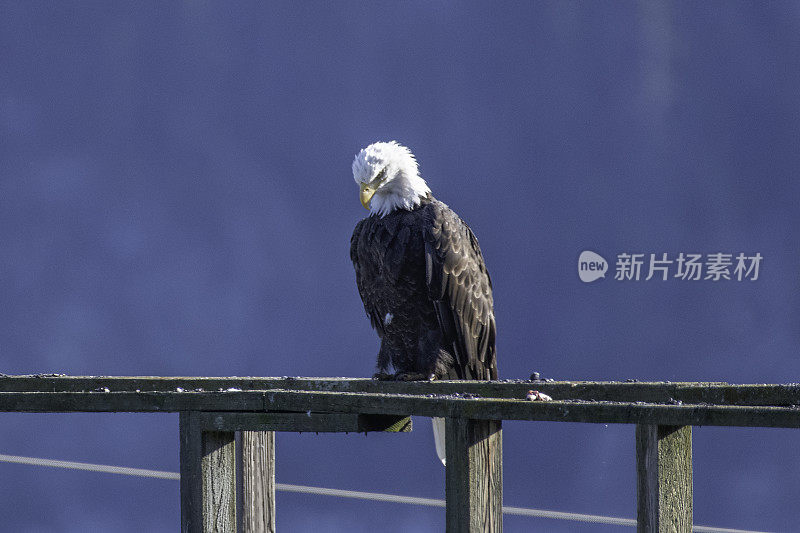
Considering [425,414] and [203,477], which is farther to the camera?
[203,477]

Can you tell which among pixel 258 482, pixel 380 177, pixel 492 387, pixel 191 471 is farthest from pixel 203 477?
pixel 380 177

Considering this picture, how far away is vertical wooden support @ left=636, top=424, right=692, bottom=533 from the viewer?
7.79ft

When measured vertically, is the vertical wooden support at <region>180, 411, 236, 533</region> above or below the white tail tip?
below

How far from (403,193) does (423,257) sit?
0.33 metres

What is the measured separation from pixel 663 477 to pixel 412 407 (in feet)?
2.23

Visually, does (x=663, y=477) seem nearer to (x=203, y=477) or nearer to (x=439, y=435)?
(x=203, y=477)

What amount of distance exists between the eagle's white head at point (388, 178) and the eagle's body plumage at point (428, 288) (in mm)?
45

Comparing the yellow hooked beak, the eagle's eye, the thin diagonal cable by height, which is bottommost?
the thin diagonal cable

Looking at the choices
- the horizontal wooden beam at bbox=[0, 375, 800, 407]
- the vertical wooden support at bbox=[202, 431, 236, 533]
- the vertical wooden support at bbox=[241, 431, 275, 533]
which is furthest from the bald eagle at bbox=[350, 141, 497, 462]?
the vertical wooden support at bbox=[202, 431, 236, 533]

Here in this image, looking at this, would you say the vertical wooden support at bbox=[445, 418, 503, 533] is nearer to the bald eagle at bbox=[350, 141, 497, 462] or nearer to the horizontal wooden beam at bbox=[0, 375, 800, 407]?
the horizontal wooden beam at bbox=[0, 375, 800, 407]

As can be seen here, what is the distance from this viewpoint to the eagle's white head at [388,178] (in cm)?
450

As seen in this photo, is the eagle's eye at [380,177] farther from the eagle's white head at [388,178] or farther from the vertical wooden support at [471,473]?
the vertical wooden support at [471,473]

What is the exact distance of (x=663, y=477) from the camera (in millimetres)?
2373

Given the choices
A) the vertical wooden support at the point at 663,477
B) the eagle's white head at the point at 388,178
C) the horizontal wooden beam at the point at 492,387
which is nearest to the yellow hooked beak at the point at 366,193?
the eagle's white head at the point at 388,178
